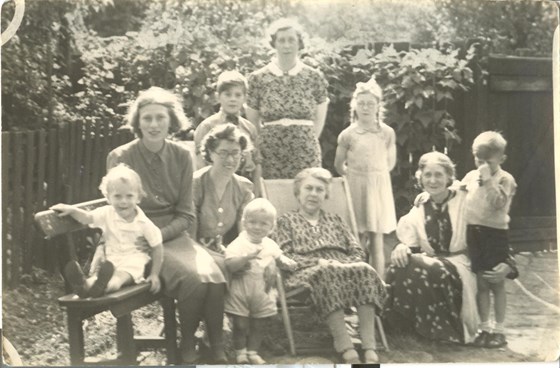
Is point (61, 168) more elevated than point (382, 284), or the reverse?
point (61, 168)

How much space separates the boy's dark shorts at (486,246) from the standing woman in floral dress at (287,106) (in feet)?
2.63

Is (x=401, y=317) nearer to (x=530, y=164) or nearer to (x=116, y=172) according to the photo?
(x=530, y=164)

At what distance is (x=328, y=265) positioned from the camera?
414 cm

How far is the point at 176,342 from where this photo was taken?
13.5 feet

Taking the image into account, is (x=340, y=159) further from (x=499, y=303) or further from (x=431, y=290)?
(x=499, y=303)

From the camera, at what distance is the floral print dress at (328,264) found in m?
4.13

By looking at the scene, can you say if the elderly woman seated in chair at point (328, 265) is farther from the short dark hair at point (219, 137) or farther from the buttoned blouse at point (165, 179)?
the buttoned blouse at point (165, 179)

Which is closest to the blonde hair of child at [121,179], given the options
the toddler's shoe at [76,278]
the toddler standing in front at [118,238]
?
the toddler standing in front at [118,238]

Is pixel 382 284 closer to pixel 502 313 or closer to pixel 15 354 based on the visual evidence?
pixel 502 313

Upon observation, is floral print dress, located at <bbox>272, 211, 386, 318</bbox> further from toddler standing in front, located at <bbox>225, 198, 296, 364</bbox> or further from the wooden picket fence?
the wooden picket fence

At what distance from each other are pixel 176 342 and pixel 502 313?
1.49 m

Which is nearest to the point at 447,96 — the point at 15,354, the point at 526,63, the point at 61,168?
the point at 526,63

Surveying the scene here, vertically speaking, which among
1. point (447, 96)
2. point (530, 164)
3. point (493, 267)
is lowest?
point (493, 267)

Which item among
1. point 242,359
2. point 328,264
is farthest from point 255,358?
point 328,264
